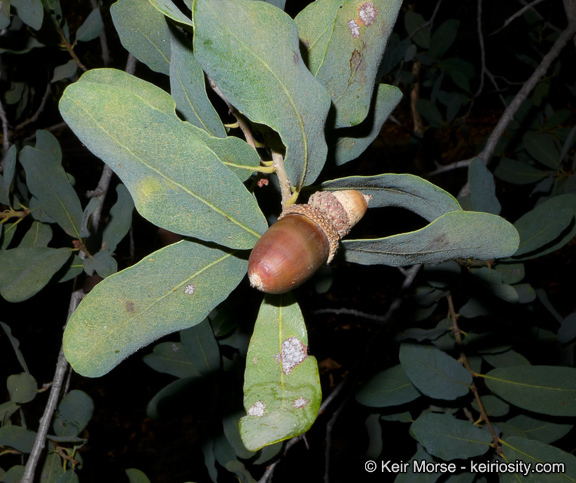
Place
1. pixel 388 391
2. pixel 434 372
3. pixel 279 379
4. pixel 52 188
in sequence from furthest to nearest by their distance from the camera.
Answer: pixel 388 391 → pixel 434 372 → pixel 52 188 → pixel 279 379

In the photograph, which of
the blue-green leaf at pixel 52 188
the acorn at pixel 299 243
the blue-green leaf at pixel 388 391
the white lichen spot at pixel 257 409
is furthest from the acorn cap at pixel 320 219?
the blue-green leaf at pixel 388 391

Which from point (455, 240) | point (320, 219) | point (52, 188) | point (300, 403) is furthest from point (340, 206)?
point (52, 188)

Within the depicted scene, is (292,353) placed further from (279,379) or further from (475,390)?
(475,390)

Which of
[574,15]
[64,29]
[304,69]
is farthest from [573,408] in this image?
[64,29]

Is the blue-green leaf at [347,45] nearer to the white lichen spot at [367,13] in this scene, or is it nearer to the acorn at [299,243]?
the white lichen spot at [367,13]

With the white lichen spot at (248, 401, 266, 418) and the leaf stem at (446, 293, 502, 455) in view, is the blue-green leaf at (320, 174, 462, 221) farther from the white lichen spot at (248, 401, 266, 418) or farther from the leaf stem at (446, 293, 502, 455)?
the leaf stem at (446, 293, 502, 455)

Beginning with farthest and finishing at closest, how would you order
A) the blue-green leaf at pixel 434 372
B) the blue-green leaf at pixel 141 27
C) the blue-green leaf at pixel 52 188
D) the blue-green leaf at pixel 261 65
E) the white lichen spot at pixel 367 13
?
the blue-green leaf at pixel 434 372 < the blue-green leaf at pixel 52 188 < the blue-green leaf at pixel 141 27 < the white lichen spot at pixel 367 13 < the blue-green leaf at pixel 261 65

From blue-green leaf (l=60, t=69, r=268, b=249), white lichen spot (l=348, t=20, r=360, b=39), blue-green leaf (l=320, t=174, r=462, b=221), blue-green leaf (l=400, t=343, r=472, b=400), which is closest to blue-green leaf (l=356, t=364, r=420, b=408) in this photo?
blue-green leaf (l=400, t=343, r=472, b=400)

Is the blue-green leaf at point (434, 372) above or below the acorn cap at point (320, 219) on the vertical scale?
below
